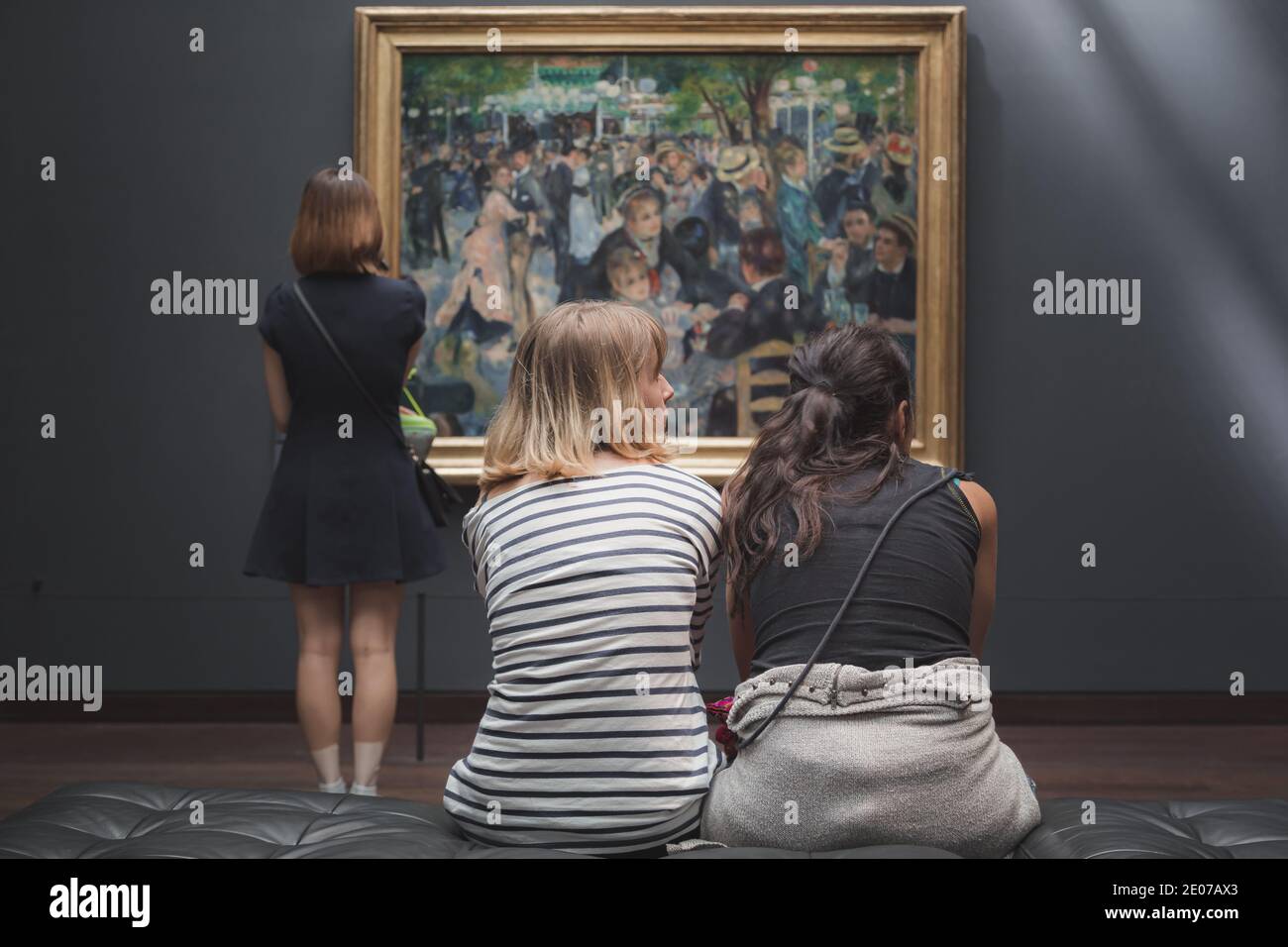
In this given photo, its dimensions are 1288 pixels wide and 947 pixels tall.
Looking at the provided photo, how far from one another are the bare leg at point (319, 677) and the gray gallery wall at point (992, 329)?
2.22 m

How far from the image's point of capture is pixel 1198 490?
22.6 ft

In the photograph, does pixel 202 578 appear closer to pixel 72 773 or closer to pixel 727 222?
pixel 72 773

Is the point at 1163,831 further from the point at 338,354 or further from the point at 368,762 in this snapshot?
the point at 338,354

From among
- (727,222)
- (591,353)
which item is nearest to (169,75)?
(727,222)

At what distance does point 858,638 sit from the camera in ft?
8.36

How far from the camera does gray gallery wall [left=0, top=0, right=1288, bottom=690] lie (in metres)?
6.87

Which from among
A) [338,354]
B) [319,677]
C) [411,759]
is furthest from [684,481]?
[411,759]

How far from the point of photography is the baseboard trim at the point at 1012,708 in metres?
6.86

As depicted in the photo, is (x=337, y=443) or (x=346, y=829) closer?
(x=346, y=829)

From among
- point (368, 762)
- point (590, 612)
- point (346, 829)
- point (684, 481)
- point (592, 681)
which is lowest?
point (368, 762)

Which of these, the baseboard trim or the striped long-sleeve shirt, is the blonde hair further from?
the baseboard trim

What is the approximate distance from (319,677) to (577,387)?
2274mm
